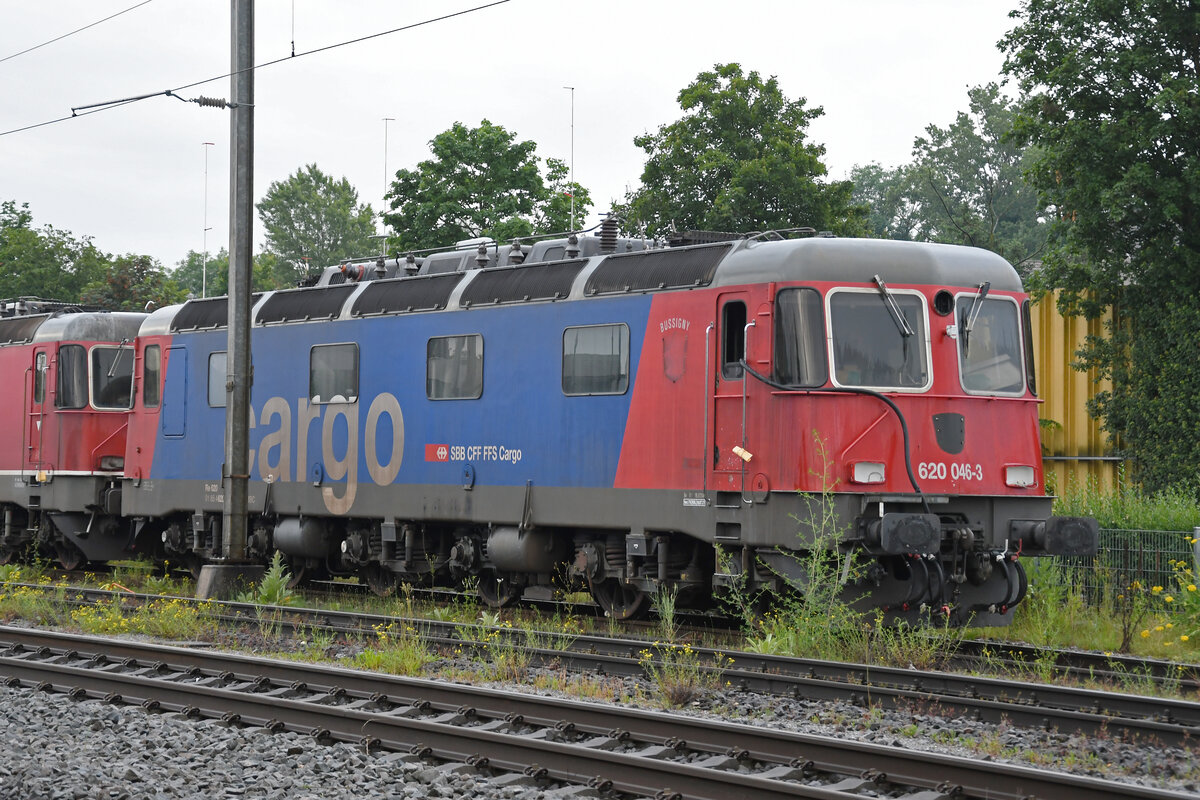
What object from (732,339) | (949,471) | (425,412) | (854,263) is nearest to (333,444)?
(425,412)

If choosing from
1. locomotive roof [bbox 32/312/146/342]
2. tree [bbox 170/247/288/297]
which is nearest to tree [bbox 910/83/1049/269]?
tree [bbox 170/247/288/297]

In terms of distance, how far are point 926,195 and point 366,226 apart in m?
41.7

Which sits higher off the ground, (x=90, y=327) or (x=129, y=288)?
(x=129, y=288)

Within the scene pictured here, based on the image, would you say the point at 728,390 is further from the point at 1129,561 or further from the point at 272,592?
the point at 272,592

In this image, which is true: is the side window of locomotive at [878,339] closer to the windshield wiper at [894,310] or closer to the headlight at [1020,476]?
the windshield wiper at [894,310]

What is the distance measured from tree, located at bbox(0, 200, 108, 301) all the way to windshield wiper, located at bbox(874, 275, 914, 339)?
46.2 m

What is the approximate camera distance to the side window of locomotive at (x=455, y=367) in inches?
614

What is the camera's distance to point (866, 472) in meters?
12.2

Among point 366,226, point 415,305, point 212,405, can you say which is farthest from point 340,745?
point 366,226

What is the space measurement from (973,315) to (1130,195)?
36.0 ft

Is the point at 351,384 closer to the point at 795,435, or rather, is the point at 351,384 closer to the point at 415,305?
the point at 415,305

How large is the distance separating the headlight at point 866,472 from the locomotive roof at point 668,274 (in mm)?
1630

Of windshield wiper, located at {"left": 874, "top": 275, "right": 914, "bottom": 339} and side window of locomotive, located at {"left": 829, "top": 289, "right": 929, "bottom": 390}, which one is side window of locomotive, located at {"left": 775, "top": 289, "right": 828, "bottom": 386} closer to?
side window of locomotive, located at {"left": 829, "top": 289, "right": 929, "bottom": 390}

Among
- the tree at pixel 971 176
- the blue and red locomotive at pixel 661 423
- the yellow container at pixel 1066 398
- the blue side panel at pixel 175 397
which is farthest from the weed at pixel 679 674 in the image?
the tree at pixel 971 176
